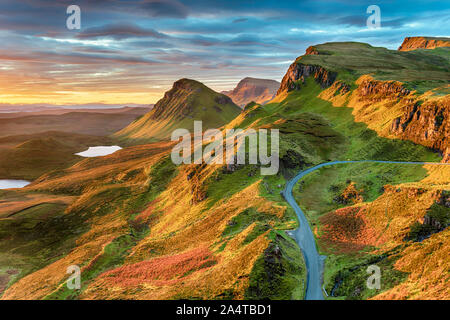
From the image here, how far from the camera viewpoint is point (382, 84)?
138m

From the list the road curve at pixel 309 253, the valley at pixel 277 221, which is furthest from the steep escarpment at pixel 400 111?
the road curve at pixel 309 253

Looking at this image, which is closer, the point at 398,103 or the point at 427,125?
the point at 427,125

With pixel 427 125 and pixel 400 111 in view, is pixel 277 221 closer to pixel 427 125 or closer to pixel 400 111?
pixel 427 125

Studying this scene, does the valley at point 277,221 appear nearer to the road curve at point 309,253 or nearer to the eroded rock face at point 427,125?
the road curve at point 309,253

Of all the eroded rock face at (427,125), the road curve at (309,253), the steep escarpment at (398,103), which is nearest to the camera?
the road curve at (309,253)

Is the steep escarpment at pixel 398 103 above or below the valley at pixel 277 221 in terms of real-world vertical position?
above

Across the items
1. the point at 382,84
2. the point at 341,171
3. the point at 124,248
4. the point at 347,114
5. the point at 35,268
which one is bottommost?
the point at 35,268

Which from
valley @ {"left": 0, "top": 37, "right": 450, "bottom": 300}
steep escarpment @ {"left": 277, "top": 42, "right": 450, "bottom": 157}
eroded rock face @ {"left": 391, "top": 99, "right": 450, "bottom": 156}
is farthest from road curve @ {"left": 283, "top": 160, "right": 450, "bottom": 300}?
steep escarpment @ {"left": 277, "top": 42, "right": 450, "bottom": 157}

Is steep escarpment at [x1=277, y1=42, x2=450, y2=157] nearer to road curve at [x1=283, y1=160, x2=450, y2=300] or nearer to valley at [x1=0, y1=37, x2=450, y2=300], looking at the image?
valley at [x1=0, y1=37, x2=450, y2=300]

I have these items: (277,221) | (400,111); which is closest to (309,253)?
(277,221)

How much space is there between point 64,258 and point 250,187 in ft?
205

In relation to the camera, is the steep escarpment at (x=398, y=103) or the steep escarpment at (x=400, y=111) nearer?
the steep escarpment at (x=400, y=111)

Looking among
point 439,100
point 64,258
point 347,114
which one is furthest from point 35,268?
point 347,114

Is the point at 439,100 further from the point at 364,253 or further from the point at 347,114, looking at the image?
the point at 364,253
